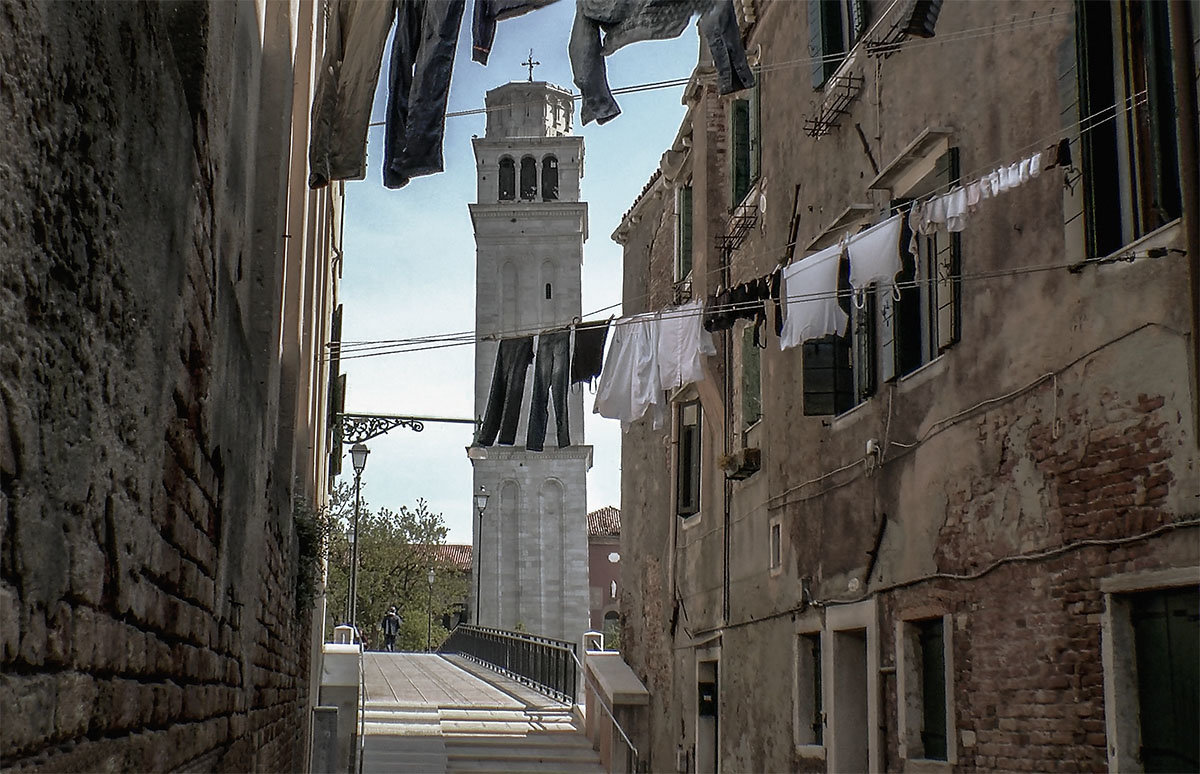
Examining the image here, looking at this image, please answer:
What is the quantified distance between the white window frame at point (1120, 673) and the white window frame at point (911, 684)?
2052 millimetres

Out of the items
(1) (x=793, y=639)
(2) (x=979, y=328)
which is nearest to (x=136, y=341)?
(2) (x=979, y=328)

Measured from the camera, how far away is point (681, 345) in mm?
13109

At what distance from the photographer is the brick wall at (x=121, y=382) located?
202 centimetres

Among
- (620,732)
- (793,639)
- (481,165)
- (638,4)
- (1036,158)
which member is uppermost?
(481,165)

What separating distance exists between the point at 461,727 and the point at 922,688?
10236 mm

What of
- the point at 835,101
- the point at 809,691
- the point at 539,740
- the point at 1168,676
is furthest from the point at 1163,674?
the point at 539,740

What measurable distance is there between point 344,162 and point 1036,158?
11.9ft

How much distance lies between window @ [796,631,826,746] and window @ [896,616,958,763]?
7.69ft

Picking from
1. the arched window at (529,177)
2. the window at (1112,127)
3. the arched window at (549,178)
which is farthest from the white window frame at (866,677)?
the arched window at (549,178)

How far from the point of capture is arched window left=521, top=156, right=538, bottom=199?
6362cm

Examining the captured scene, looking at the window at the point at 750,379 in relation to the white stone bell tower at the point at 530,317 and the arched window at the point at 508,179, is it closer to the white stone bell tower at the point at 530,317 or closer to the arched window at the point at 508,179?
the white stone bell tower at the point at 530,317

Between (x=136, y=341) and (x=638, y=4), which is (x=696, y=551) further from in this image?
(x=136, y=341)

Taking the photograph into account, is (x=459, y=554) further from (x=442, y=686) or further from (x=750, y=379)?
(x=750, y=379)

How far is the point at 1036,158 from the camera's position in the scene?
7.21m
